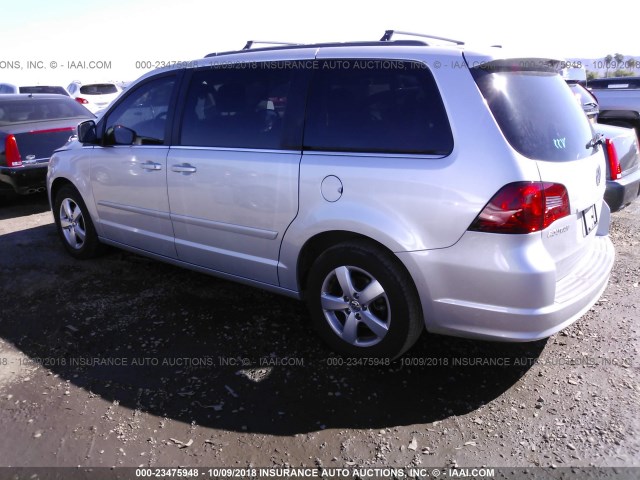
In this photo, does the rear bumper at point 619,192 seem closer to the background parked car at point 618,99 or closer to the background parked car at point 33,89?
the background parked car at point 618,99

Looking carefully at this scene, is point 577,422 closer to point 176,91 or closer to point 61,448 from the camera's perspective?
point 61,448

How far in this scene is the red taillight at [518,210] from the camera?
258 centimetres

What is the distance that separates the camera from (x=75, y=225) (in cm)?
524

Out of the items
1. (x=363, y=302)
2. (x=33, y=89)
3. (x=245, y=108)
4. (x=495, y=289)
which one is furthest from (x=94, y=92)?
(x=495, y=289)

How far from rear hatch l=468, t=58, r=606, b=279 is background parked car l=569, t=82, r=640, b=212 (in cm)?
193

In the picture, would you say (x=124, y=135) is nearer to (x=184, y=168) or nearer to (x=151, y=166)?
(x=151, y=166)

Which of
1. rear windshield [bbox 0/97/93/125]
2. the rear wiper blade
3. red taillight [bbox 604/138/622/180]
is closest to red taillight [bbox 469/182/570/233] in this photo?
the rear wiper blade

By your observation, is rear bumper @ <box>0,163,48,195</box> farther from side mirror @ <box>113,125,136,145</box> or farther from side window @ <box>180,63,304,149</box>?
side window @ <box>180,63,304,149</box>

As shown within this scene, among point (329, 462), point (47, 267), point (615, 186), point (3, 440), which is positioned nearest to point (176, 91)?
point (47, 267)

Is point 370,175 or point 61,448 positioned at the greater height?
point 370,175

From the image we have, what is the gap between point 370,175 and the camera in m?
2.96

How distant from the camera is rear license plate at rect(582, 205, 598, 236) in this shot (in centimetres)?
303

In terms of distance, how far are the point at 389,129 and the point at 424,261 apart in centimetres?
76

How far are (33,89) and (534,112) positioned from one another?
17233mm
